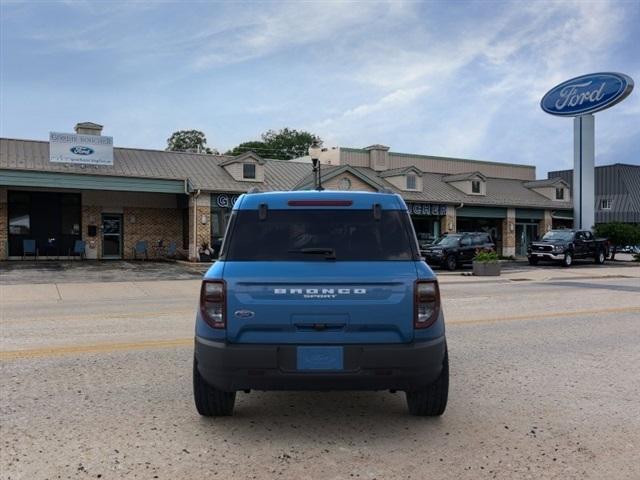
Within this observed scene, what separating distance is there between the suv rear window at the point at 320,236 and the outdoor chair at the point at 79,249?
83.3ft

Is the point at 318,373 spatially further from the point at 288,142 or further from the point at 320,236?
the point at 288,142

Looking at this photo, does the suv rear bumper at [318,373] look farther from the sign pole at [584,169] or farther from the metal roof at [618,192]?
the metal roof at [618,192]

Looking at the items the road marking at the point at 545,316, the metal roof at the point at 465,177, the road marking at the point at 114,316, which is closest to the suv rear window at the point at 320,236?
the road marking at the point at 545,316

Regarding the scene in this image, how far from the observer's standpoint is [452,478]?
12.4 feet

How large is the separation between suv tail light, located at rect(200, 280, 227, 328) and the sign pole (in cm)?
3579

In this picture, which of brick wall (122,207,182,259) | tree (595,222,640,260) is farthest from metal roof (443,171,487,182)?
brick wall (122,207,182,259)

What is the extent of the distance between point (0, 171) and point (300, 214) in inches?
918

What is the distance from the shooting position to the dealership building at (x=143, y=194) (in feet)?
86.3

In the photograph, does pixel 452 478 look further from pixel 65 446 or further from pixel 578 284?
pixel 578 284

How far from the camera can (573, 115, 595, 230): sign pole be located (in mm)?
35562

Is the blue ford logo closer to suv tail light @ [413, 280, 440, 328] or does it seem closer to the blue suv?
the blue suv

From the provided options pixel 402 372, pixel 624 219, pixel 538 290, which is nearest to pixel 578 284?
pixel 538 290

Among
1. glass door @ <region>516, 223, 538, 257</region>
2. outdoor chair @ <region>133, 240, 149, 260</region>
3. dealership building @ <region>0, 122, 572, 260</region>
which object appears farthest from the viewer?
glass door @ <region>516, 223, 538, 257</region>

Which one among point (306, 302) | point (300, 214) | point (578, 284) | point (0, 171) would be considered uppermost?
point (0, 171)
